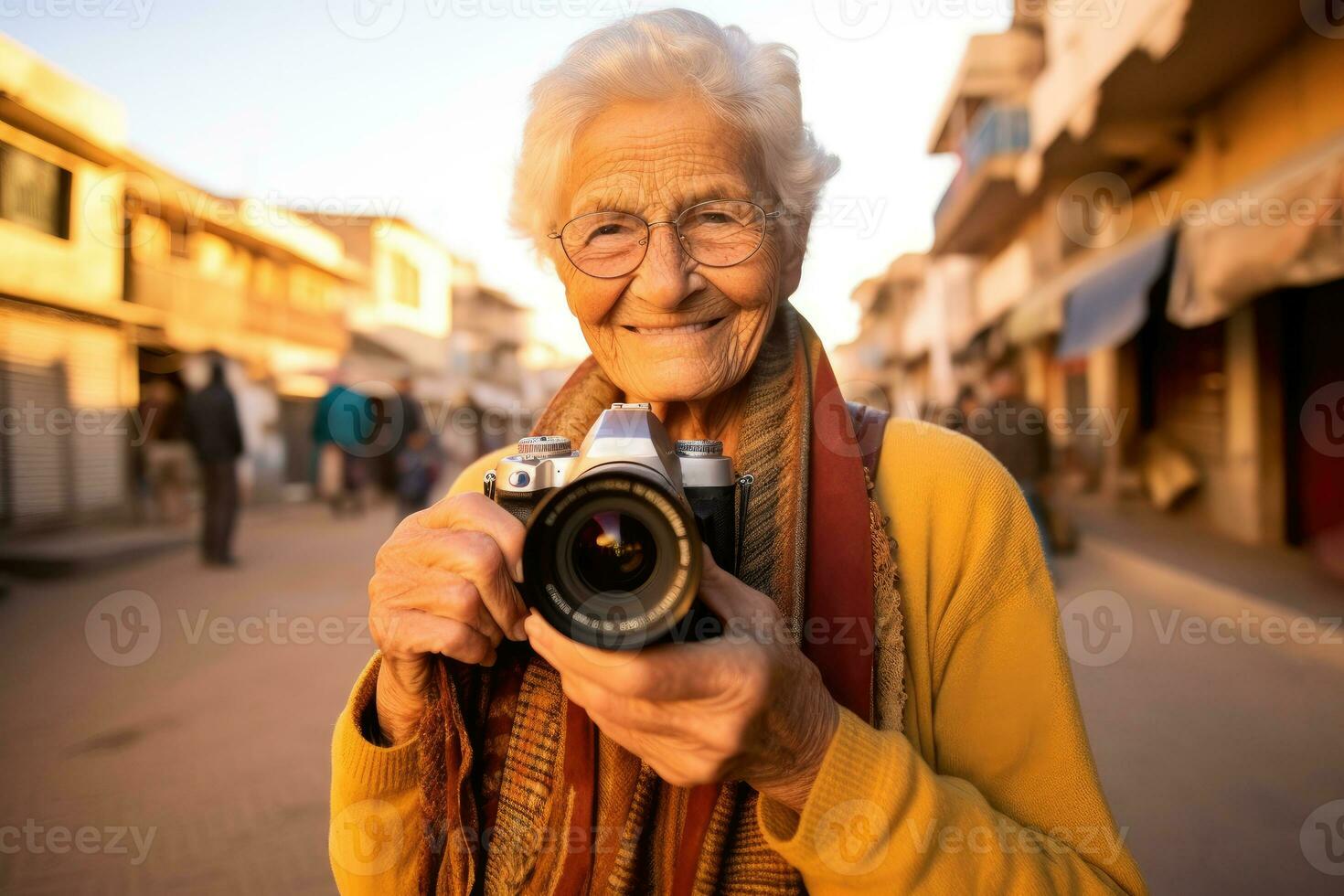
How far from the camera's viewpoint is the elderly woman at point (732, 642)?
94 cm

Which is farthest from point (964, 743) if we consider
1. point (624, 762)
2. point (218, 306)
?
point (218, 306)

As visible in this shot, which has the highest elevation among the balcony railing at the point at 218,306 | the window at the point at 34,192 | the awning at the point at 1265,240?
the window at the point at 34,192

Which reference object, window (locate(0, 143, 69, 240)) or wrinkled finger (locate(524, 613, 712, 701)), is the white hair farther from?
window (locate(0, 143, 69, 240))

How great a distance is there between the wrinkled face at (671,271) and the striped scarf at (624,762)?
177 mm

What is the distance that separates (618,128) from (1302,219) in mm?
5836

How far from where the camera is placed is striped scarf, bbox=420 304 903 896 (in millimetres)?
1091

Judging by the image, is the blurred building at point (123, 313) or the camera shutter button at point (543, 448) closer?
the camera shutter button at point (543, 448)

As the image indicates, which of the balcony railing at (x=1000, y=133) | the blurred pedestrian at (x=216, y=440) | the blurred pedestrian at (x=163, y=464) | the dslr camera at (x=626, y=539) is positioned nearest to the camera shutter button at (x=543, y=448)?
the dslr camera at (x=626, y=539)

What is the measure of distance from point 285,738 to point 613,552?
3.77m

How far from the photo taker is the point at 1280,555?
7.29m

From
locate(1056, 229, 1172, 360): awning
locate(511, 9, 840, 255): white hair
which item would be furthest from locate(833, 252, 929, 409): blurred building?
locate(511, 9, 840, 255): white hair

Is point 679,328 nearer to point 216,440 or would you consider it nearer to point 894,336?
Result: point 216,440

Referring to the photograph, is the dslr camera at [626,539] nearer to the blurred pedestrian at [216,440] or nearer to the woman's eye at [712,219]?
the woman's eye at [712,219]

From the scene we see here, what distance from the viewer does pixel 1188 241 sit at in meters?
6.79
